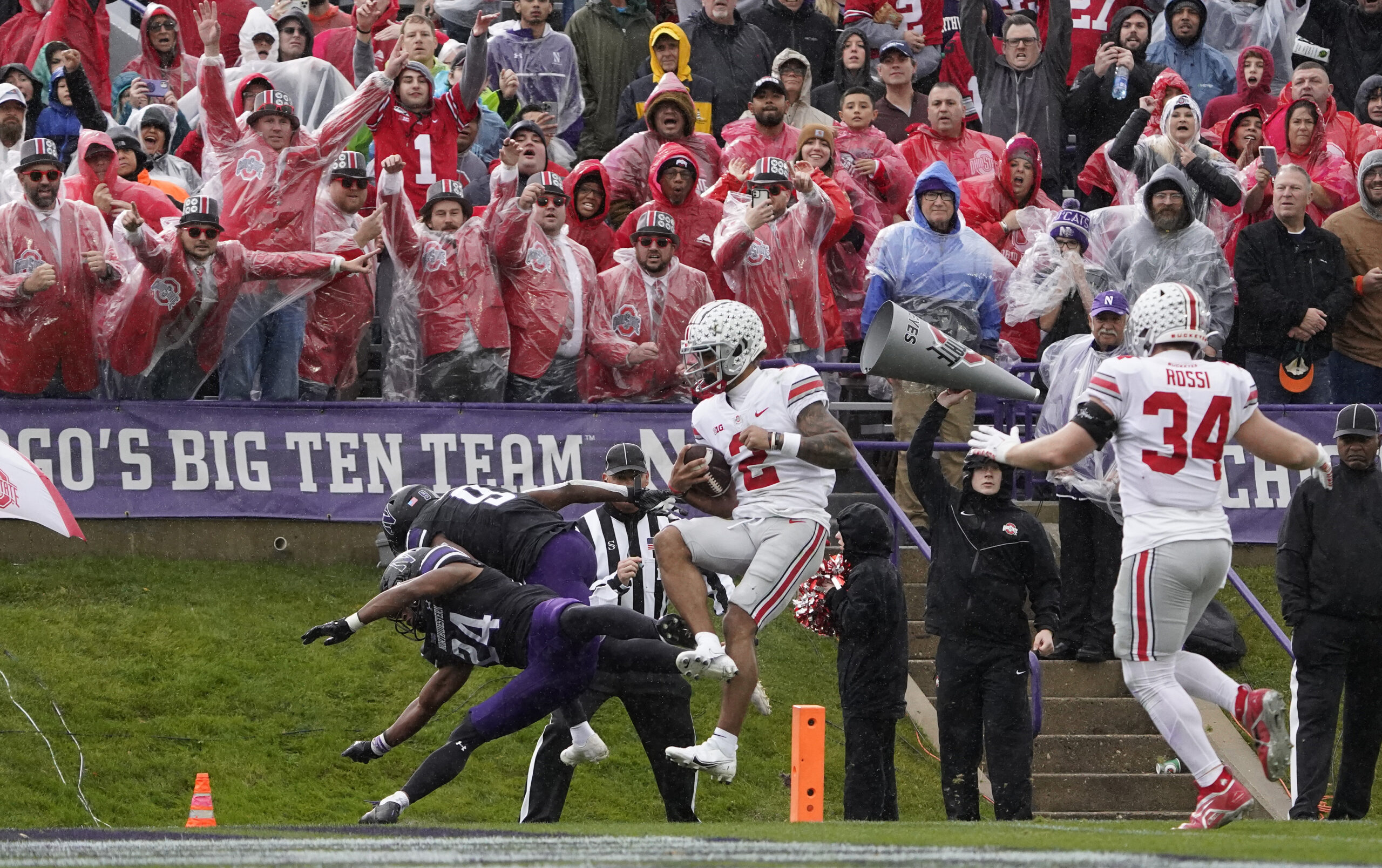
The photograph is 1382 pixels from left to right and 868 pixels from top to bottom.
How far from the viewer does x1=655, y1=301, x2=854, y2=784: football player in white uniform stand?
788cm

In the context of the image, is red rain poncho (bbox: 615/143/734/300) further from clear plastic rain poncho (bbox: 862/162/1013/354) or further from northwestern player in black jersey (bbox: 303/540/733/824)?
northwestern player in black jersey (bbox: 303/540/733/824)

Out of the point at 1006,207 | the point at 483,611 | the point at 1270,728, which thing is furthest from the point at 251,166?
the point at 1270,728

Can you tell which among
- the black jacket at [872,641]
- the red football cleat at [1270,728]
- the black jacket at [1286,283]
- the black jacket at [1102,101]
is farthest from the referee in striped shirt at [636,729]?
the black jacket at [1102,101]

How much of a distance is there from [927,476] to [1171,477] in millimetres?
1922

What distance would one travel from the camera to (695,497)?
26.9ft

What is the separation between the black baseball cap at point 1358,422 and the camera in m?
8.64

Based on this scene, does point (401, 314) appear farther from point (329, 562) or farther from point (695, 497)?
point (695, 497)

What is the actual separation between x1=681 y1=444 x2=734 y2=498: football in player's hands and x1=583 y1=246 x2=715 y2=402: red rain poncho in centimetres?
335

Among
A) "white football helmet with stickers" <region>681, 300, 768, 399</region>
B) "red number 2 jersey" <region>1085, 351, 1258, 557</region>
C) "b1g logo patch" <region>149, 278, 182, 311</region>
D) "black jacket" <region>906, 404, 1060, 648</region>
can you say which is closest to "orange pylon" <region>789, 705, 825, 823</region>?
"black jacket" <region>906, 404, 1060, 648</region>

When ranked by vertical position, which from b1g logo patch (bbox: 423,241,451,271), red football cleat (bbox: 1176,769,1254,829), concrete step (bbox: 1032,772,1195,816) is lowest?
concrete step (bbox: 1032,772,1195,816)

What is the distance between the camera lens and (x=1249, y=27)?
15172 millimetres

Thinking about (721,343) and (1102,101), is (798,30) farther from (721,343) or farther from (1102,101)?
(721,343)

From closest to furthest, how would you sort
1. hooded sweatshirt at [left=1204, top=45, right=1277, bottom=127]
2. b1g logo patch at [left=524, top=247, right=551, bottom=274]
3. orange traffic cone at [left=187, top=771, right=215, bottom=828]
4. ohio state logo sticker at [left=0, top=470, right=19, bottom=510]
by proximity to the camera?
orange traffic cone at [left=187, top=771, right=215, bottom=828] → ohio state logo sticker at [left=0, top=470, right=19, bottom=510] → b1g logo patch at [left=524, top=247, right=551, bottom=274] → hooded sweatshirt at [left=1204, top=45, right=1277, bottom=127]

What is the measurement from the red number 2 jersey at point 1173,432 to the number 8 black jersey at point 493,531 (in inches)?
111
